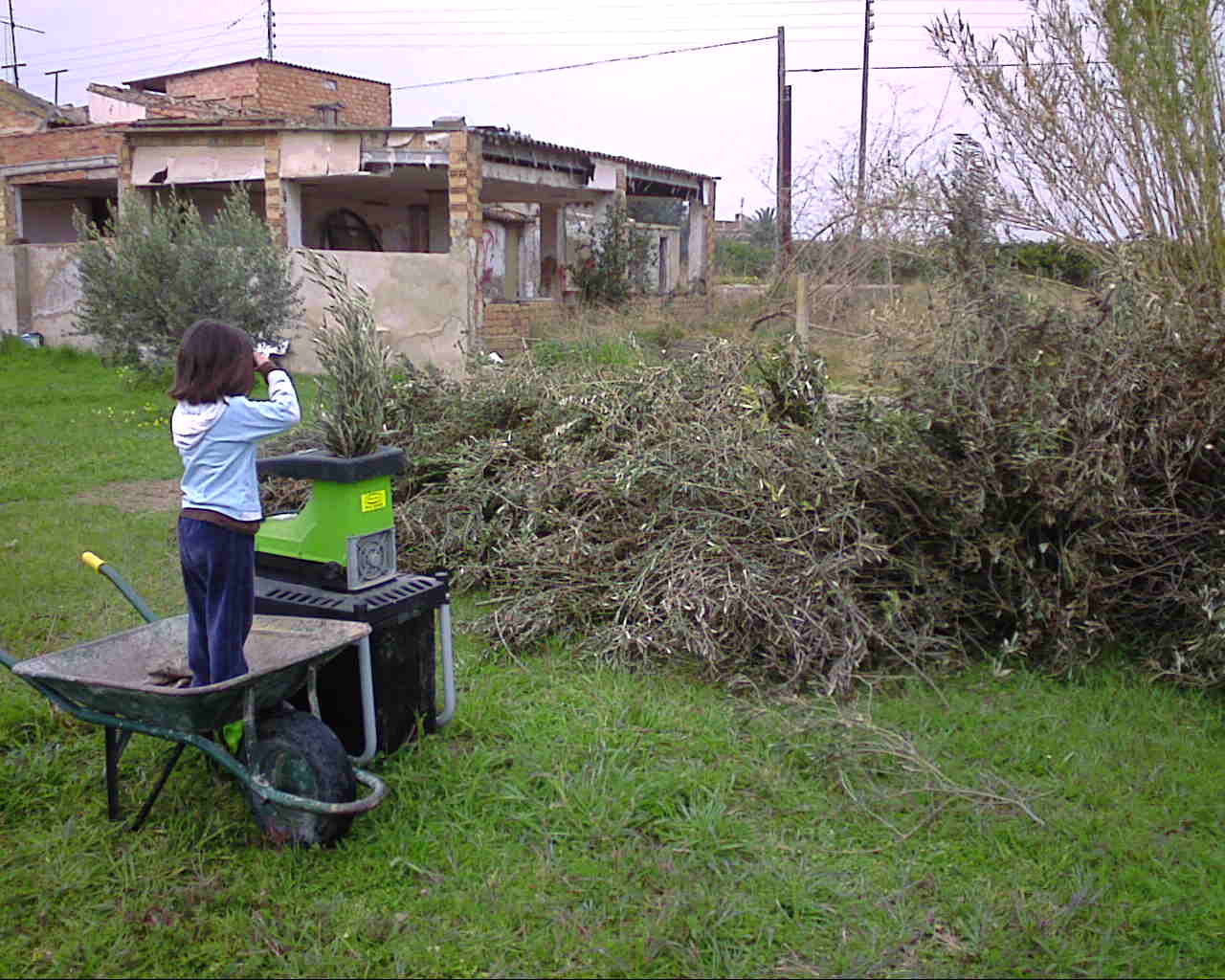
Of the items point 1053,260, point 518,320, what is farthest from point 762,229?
point 1053,260

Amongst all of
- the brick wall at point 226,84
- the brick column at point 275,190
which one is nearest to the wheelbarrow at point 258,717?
the brick column at point 275,190

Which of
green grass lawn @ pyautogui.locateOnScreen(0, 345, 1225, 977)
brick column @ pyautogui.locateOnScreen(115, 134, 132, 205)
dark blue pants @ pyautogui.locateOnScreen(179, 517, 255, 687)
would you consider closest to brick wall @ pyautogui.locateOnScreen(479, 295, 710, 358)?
brick column @ pyautogui.locateOnScreen(115, 134, 132, 205)

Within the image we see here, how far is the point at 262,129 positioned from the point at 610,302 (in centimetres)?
702

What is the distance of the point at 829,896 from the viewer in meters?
3.03

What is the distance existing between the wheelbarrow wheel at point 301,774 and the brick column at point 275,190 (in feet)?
47.3

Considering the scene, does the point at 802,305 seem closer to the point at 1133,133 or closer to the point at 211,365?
the point at 1133,133

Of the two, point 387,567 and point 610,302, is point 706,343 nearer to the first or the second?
point 387,567

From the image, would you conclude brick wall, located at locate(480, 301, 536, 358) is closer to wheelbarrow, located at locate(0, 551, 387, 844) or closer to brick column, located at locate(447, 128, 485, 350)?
brick column, located at locate(447, 128, 485, 350)

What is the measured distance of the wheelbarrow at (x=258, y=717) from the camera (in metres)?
3.00

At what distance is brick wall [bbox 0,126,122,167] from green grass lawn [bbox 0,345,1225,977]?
18.6m

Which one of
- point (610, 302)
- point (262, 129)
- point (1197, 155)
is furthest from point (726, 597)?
point (610, 302)

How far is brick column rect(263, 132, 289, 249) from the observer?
1638 centimetres

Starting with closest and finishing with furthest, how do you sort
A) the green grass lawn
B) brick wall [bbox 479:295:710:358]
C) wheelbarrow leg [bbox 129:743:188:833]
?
the green grass lawn → wheelbarrow leg [bbox 129:743:188:833] → brick wall [bbox 479:295:710:358]

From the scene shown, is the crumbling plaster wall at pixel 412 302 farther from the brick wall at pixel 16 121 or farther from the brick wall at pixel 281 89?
the brick wall at pixel 281 89
